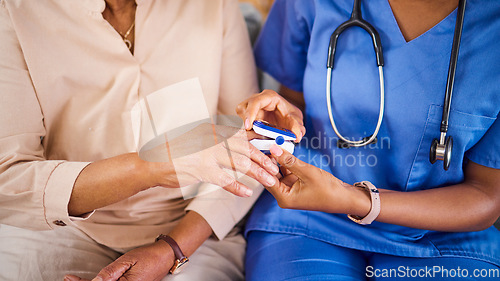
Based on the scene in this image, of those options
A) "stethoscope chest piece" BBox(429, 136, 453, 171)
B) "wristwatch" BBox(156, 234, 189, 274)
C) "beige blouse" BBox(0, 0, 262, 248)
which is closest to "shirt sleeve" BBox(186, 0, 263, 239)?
"beige blouse" BBox(0, 0, 262, 248)

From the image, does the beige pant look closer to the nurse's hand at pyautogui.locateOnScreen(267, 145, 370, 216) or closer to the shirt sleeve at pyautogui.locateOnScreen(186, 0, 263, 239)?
the shirt sleeve at pyautogui.locateOnScreen(186, 0, 263, 239)

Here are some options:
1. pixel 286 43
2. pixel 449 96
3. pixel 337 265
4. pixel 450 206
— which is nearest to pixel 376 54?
pixel 449 96

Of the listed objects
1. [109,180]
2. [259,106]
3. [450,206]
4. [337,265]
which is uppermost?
[259,106]

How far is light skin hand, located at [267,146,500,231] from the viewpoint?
868 mm

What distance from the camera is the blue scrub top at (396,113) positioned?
870 mm

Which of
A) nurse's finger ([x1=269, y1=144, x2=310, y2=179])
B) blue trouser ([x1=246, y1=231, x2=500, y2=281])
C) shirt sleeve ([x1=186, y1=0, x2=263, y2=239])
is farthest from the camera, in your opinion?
shirt sleeve ([x1=186, y1=0, x2=263, y2=239])

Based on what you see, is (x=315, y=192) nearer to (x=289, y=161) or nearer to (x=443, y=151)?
(x=289, y=161)

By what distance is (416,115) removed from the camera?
2.98 ft

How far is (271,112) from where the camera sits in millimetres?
1005

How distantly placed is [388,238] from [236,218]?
0.40m

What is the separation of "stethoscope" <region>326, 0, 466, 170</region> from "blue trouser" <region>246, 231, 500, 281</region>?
24 cm

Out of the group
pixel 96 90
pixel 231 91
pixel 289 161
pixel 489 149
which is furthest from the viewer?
pixel 231 91

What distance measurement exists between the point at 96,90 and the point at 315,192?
0.61 metres

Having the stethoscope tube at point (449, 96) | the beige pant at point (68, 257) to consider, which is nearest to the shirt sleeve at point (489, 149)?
the stethoscope tube at point (449, 96)
